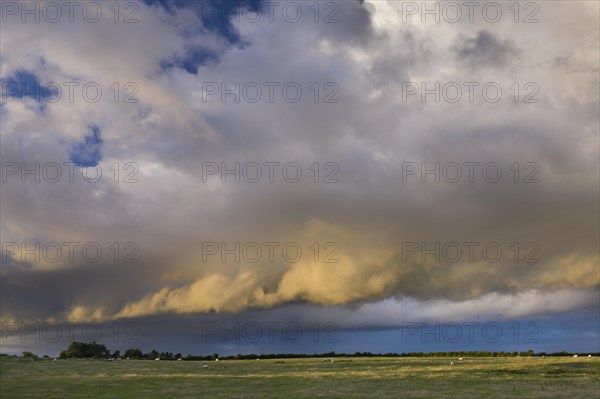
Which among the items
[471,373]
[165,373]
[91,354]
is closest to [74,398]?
[165,373]

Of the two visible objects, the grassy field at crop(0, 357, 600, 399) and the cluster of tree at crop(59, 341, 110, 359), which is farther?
the cluster of tree at crop(59, 341, 110, 359)

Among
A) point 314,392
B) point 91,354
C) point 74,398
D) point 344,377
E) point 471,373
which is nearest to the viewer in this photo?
point 74,398

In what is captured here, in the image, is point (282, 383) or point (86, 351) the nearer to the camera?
point (282, 383)

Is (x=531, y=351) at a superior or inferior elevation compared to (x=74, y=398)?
inferior

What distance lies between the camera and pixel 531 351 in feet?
549

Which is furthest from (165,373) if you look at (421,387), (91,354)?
(91,354)

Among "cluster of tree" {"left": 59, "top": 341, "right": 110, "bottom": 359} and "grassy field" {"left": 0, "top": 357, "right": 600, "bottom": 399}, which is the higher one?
"grassy field" {"left": 0, "top": 357, "right": 600, "bottom": 399}

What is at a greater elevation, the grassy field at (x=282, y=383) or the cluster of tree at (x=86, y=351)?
the grassy field at (x=282, y=383)

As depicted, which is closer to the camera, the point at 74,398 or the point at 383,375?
the point at 74,398

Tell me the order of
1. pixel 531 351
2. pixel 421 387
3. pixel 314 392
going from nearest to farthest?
pixel 314 392, pixel 421 387, pixel 531 351

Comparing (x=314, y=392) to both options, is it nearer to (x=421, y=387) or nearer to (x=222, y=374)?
(x=421, y=387)

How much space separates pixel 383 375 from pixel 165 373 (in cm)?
2802

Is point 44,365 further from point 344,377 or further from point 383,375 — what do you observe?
point 383,375

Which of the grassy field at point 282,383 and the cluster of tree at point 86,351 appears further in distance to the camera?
the cluster of tree at point 86,351
